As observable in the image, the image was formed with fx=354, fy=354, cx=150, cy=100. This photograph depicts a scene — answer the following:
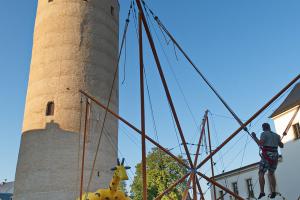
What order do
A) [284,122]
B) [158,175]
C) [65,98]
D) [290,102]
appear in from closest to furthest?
1. [65,98]
2. [290,102]
3. [284,122]
4. [158,175]

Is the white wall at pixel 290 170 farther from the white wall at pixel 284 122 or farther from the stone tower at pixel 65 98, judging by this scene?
the stone tower at pixel 65 98

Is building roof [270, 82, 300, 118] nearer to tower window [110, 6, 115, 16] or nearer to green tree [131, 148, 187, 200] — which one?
green tree [131, 148, 187, 200]

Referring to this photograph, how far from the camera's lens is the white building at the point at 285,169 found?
27906 mm

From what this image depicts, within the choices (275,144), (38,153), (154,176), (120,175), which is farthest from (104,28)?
(154,176)

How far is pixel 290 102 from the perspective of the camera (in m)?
31.5

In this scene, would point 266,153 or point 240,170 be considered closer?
point 266,153

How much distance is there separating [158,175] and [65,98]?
25547 mm

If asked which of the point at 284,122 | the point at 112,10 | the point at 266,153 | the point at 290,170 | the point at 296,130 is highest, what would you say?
the point at 112,10

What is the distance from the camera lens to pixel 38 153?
19.8 meters

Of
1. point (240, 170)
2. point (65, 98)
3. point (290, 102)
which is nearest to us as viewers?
point (65, 98)

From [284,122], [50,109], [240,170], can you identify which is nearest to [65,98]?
[50,109]

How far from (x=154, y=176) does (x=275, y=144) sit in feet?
117

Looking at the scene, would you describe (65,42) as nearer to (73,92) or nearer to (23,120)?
(73,92)

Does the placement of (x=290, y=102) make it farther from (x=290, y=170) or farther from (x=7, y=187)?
(x=7, y=187)
